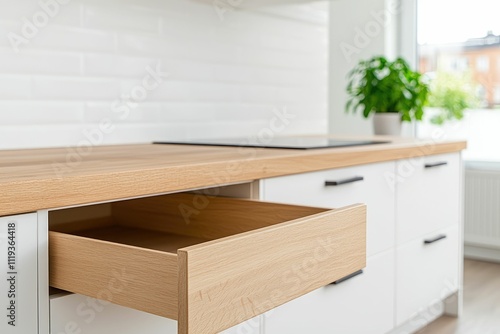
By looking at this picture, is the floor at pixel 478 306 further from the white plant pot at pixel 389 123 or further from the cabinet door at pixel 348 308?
the white plant pot at pixel 389 123

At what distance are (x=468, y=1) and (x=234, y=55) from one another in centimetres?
207

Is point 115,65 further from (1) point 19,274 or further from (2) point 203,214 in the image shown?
(1) point 19,274

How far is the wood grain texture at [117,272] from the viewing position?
0.84 m

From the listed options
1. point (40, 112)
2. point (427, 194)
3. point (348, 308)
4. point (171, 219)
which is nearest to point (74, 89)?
point (40, 112)

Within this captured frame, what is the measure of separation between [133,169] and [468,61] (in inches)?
126

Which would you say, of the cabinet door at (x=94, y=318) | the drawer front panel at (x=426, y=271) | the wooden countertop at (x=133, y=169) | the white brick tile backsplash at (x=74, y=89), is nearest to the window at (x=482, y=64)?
the drawer front panel at (x=426, y=271)

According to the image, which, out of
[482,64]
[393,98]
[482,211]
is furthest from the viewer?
[482,64]

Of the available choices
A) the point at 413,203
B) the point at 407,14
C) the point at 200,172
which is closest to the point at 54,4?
the point at 200,172

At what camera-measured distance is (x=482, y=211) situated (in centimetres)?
365

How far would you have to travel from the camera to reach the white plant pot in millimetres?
2678

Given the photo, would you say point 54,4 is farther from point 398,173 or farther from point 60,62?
point 398,173

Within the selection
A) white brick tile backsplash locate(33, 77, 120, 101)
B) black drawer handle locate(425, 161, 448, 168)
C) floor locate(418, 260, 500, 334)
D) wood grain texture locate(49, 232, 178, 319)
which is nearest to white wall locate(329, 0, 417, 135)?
floor locate(418, 260, 500, 334)

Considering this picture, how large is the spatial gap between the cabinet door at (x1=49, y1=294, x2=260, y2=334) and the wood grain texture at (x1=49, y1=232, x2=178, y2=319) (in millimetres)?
57

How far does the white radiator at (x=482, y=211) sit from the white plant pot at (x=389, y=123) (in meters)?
1.20
